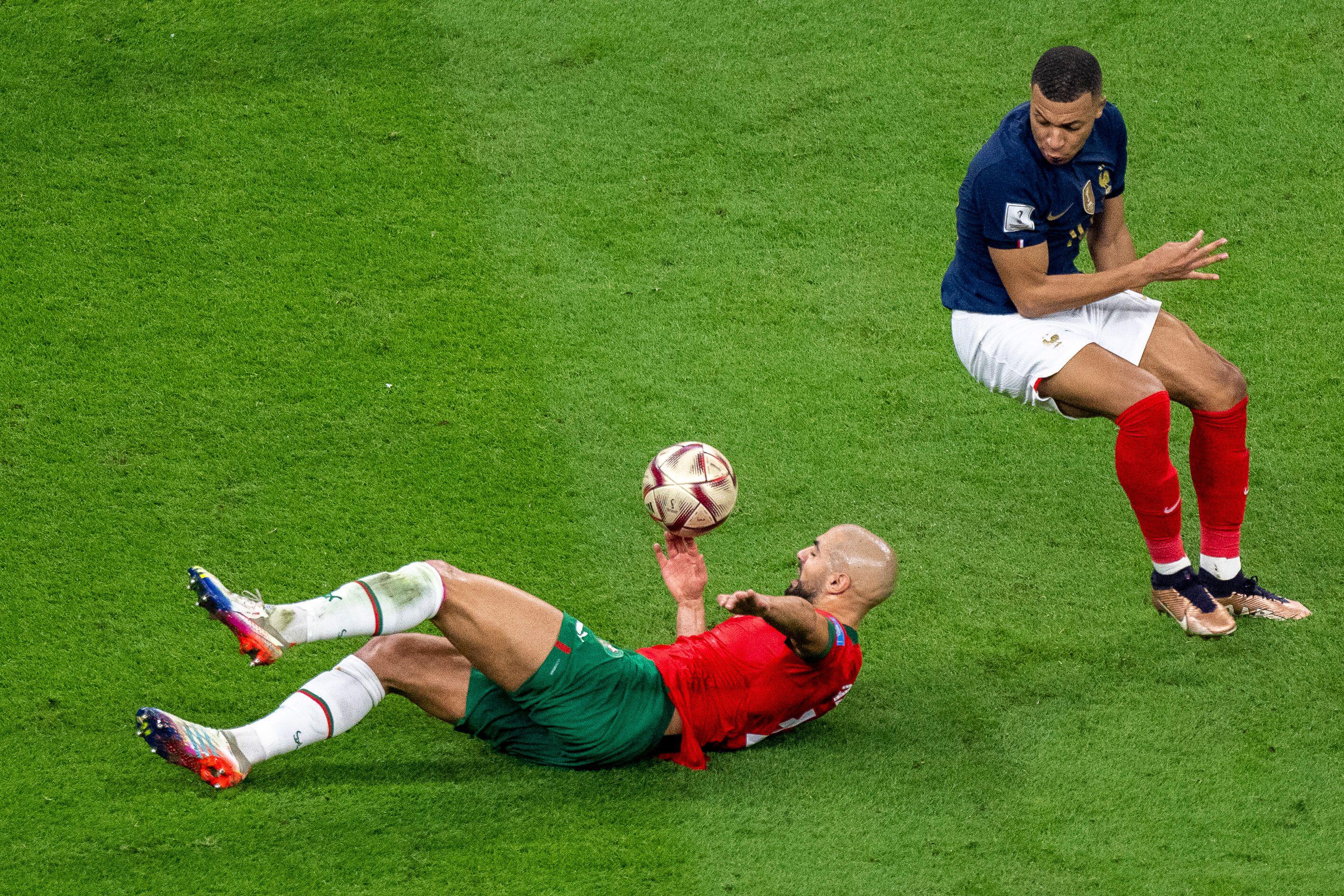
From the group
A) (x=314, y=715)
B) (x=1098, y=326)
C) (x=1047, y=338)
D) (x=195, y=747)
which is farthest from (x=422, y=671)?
(x=1098, y=326)

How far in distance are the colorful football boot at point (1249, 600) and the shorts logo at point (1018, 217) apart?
1.55 m

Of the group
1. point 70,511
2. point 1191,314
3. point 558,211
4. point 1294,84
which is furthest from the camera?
point 1294,84

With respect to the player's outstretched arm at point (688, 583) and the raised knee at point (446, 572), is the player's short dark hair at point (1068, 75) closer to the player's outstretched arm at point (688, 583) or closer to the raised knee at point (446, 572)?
the player's outstretched arm at point (688, 583)

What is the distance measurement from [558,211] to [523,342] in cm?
99

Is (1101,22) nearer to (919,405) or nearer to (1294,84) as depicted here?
(1294,84)

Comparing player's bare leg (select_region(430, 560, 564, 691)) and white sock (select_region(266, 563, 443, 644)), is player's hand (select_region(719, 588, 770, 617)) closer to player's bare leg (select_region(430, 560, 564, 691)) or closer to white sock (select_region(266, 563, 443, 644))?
player's bare leg (select_region(430, 560, 564, 691))

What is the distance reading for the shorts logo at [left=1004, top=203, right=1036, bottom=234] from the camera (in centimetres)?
474

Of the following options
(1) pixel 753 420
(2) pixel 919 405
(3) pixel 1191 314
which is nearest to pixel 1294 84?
(3) pixel 1191 314

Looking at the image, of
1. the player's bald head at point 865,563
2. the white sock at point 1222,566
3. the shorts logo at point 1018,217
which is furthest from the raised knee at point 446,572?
the white sock at point 1222,566

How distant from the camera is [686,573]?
194 inches

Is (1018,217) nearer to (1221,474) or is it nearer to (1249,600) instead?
(1221,474)

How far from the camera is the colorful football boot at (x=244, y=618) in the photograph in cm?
399

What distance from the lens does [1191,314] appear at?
261 inches

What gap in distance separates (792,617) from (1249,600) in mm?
2162
